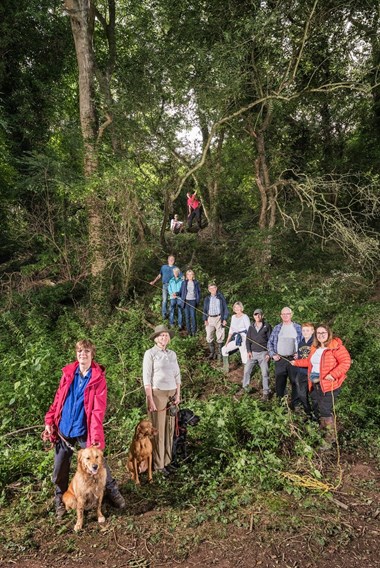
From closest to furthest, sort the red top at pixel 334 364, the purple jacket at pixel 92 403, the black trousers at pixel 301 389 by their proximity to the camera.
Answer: the purple jacket at pixel 92 403 < the red top at pixel 334 364 < the black trousers at pixel 301 389

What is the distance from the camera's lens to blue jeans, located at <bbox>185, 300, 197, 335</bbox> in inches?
355

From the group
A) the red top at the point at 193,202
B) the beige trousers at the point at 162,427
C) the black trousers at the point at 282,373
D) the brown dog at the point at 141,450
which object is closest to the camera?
the brown dog at the point at 141,450

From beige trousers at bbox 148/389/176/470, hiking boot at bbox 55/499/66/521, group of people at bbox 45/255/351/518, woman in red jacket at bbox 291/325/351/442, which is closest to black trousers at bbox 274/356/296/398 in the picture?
group of people at bbox 45/255/351/518

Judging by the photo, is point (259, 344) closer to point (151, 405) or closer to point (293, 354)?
point (293, 354)

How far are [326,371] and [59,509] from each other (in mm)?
3823

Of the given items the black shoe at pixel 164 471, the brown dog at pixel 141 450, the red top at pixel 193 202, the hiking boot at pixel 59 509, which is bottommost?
the black shoe at pixel 164 471

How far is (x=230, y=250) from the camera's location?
46.6 ft

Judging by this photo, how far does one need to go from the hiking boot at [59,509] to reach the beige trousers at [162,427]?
1.17 m

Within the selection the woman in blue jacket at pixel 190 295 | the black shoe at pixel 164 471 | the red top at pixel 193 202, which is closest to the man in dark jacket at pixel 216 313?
the woman in blue jacket at pixel 190 295

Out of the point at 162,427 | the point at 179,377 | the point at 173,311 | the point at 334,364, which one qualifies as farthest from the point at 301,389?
the point at 173,311

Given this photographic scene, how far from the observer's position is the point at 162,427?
185 inches

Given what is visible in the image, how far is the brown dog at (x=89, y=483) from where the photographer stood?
3643 mm

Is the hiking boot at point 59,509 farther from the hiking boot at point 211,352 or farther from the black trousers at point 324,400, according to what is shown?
the hiking boot at point 211,352

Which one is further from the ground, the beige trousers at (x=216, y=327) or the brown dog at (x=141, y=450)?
the beige trousers at (x=216, y=327)
